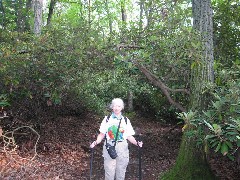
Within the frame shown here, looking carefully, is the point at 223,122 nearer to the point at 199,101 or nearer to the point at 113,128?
the point at 199,101

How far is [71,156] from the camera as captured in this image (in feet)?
22.9

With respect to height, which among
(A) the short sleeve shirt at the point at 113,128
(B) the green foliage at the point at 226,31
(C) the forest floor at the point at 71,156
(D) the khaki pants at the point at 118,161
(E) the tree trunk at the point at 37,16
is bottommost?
(C) the forest floor at the point at 71,156

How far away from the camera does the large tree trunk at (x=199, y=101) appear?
17.3 ft

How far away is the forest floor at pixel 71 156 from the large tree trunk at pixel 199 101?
0.73 m

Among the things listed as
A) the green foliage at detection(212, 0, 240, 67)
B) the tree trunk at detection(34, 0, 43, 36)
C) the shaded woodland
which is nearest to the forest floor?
the shaded woodland

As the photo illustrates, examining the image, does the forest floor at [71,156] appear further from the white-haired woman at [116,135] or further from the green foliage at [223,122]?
the green foliage at [223,122]

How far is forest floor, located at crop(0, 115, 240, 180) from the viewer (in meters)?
5.62

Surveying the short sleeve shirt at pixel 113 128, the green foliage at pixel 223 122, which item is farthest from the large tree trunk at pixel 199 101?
the short sleeve shirt at pixel 113 128

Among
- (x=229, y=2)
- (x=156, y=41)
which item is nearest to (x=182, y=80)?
(x=156, y=41)

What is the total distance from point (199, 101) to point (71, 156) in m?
3.40

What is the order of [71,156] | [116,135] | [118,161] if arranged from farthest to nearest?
[71,156]
[118,161]
[116,135]

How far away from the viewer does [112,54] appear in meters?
5.13

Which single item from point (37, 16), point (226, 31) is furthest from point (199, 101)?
point (37, 16)

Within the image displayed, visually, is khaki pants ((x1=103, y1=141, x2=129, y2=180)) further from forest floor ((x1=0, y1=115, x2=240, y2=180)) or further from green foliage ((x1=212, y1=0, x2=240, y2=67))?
green foliage ((x1=212, y1=0, x2=240, y2=67))
